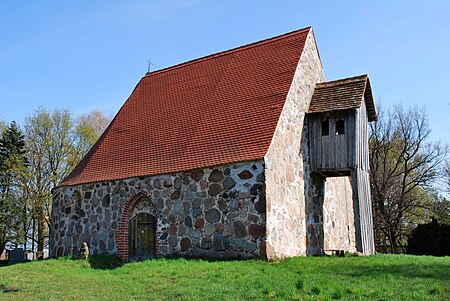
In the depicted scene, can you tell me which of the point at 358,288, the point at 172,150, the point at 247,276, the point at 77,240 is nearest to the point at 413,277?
the point at 358,288

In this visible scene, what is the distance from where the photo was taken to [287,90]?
1490 cm

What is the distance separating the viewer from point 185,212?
1448 cm

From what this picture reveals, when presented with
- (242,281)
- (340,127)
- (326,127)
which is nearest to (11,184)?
(326,127)

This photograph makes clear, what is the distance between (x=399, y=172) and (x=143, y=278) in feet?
75.0

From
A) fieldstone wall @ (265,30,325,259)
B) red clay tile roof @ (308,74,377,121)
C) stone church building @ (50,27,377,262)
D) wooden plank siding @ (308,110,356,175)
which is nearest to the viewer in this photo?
fieldstone wall @ (265,30,325,259)

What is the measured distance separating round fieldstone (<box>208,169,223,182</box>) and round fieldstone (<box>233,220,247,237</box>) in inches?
56.9

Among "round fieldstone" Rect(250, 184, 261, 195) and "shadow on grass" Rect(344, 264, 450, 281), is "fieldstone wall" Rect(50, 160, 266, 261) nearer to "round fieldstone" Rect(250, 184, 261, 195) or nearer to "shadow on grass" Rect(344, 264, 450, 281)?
"round fieldstone" Rect(250, 184, 261, 195)

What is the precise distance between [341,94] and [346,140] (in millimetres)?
1711

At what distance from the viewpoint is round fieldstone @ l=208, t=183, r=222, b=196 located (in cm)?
1381

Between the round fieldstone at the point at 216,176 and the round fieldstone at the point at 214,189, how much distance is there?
0.15 m

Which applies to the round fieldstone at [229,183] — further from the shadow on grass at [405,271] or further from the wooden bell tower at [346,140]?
the shadow on grass at [405,271]

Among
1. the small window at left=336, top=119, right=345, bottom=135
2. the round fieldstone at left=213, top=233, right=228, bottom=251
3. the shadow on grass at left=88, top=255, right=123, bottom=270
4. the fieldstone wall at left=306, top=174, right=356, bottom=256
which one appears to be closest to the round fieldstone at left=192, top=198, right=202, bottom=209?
the round fieldstone at left=213, top=233, right=228, bottom=251

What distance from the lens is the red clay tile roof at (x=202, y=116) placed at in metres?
14.5

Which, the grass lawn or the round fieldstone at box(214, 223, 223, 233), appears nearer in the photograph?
the grass lawn
